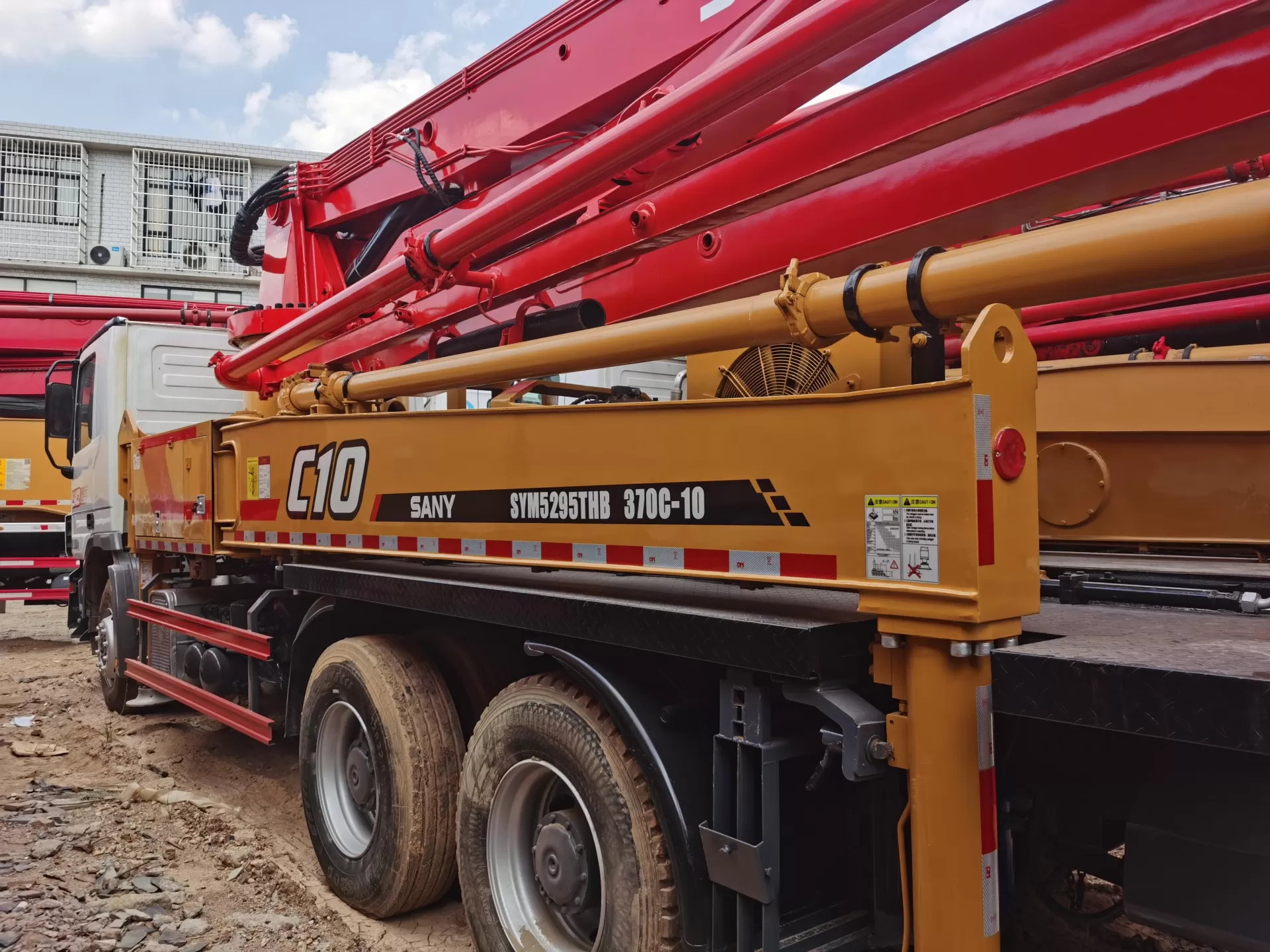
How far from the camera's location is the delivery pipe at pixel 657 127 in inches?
96.3

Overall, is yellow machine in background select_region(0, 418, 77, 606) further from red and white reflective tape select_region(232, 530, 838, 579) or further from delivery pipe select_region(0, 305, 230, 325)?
red and white reflective tape select_region(232, 530, 838, 579)

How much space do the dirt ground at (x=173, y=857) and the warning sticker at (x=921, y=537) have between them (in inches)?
47.5

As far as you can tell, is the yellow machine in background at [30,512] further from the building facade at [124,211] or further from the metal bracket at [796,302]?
the building facade at [124,211]

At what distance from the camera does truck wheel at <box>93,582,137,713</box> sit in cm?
646

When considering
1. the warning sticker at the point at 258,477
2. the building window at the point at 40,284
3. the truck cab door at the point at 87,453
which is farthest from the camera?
the building window at the point at 40,284

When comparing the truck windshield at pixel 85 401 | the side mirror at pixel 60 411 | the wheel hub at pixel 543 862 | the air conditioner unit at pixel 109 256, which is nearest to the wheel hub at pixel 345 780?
the wheel hub at pixel 543 862

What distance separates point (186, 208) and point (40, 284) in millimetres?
3993

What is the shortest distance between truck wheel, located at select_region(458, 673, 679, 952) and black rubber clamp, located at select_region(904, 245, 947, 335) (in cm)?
126

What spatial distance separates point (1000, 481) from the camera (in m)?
1.85

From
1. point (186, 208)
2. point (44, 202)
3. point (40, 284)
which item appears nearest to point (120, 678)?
point (40, 284)

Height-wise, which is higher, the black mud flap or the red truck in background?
the red truck in background

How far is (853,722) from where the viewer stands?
1938 millimetres

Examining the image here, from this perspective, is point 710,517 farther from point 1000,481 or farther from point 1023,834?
point 1023,834

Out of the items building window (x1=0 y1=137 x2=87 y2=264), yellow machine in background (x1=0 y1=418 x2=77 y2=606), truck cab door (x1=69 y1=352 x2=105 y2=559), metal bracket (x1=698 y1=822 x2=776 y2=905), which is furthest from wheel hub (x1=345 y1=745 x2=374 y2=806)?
building window (x1=0 y1=137 x2=87 y2=264)
